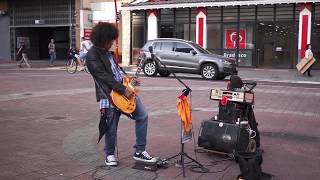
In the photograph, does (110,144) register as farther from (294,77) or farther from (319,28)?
(319,28)

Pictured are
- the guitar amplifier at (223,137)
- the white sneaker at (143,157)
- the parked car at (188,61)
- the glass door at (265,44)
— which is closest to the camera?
the white sneaker at (143,157)

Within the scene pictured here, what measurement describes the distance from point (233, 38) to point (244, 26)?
904 millimetres

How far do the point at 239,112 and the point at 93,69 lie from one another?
2161 mm

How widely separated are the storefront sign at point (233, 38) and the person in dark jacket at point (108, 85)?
21284 millimetres

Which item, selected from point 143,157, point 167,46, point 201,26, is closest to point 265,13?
point 201,26

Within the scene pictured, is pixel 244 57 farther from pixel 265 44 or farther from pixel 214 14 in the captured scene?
pixel 214 14

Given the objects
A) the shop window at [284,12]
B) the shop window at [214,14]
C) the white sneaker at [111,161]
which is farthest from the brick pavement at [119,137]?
the shop window at [214,14]

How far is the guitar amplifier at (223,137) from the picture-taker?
631cm

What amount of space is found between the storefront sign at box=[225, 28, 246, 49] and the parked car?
6.04 meters

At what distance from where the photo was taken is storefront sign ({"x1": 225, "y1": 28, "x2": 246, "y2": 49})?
86.9 ft

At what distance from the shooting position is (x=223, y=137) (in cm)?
640

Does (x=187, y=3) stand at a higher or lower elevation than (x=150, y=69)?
higher

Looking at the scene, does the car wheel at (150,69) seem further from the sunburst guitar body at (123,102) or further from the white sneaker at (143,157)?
the sunburst guitar body at (123,102)

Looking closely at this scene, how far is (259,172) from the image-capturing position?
5266 millimetres
